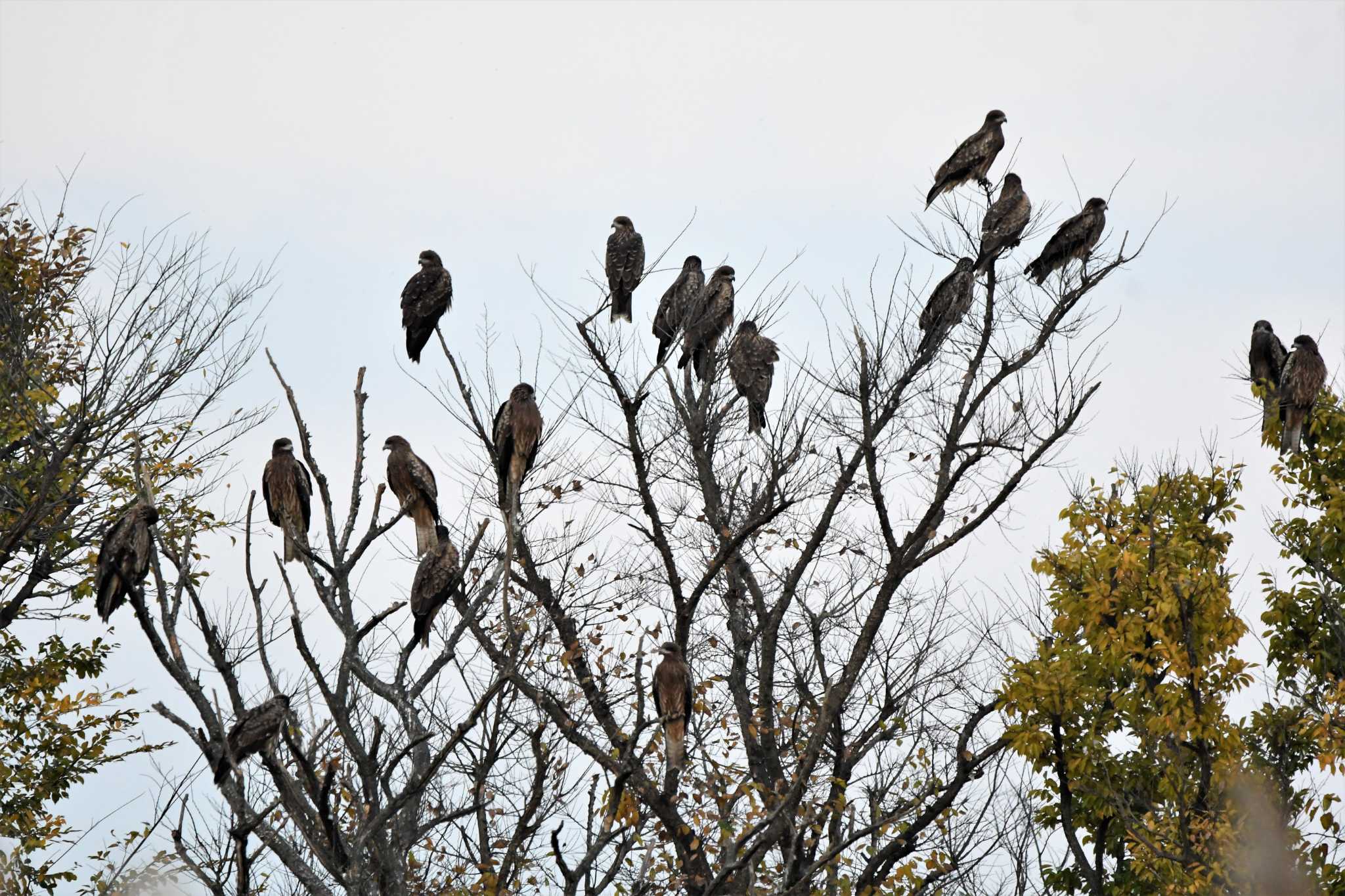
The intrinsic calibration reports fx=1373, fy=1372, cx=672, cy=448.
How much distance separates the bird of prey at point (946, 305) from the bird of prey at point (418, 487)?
4896mm

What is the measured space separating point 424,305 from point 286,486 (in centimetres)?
287

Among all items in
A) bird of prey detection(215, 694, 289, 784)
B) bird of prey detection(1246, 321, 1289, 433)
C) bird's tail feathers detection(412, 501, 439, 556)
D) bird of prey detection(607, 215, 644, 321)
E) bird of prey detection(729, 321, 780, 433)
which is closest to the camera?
bird of prey detection(215, 694, 289, 784)

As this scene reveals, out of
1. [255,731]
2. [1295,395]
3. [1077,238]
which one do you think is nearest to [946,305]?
[1077,238]

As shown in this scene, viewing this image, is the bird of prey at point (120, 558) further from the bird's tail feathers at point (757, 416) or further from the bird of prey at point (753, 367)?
the bird's tail feathers at point (757, 416)

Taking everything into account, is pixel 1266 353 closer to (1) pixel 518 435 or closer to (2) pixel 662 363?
(2) pixel 662 363

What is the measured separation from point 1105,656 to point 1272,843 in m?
2.14

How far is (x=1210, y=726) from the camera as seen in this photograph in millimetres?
10648

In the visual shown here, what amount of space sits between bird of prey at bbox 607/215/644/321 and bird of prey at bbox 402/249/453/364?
4.54ft

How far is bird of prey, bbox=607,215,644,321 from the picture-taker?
11109 mm

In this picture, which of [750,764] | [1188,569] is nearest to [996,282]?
[1188,569]

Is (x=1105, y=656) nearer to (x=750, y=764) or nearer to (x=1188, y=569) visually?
(x=1188, y=569)

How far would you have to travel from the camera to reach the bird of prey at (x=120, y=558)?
765 centimetres

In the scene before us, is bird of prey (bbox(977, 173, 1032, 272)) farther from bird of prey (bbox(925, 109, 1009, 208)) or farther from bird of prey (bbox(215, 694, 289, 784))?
bird of prey (bbox(215, 694, 289, 784))

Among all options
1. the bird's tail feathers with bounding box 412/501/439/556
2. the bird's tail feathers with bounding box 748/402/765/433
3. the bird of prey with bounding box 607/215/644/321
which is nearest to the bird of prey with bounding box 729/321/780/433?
the bird's tail feathers with bounding box 748/402/765/433
